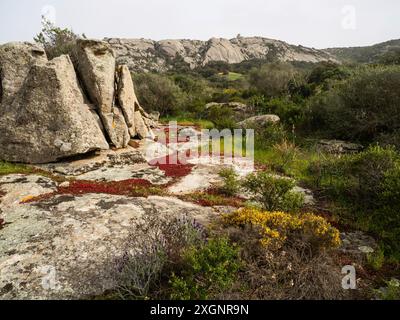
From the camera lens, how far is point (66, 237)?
609 cm

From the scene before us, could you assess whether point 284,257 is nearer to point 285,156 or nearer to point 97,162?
point 285,156

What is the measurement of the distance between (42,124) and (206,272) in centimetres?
1078

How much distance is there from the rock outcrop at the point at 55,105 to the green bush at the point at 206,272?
928 centimetres

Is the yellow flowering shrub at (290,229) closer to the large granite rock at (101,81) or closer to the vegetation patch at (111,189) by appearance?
the vegetation patch at (111,189)

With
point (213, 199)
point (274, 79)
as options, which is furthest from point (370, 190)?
point (274, 79)

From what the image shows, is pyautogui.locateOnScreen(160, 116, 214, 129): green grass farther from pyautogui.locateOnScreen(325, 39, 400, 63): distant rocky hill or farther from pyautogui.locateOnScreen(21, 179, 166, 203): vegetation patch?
pyautogui.locateOnScreen(325, 39, 400, 63): distant rocky hill

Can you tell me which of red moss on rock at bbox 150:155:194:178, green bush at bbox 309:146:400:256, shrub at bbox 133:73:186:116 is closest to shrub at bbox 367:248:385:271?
green bush at bbox 309:146:400:256

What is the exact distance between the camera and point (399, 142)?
13.3 meters

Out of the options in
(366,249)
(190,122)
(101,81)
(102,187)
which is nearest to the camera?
(366,249)

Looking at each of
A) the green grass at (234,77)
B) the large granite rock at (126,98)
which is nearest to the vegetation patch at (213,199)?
the large granite rock at (126,98)

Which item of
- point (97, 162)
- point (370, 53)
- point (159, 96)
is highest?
point (370, 53)

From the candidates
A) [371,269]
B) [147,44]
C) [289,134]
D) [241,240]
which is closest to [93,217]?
[241,240]

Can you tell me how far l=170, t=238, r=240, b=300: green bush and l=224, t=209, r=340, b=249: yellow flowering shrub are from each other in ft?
2.70
